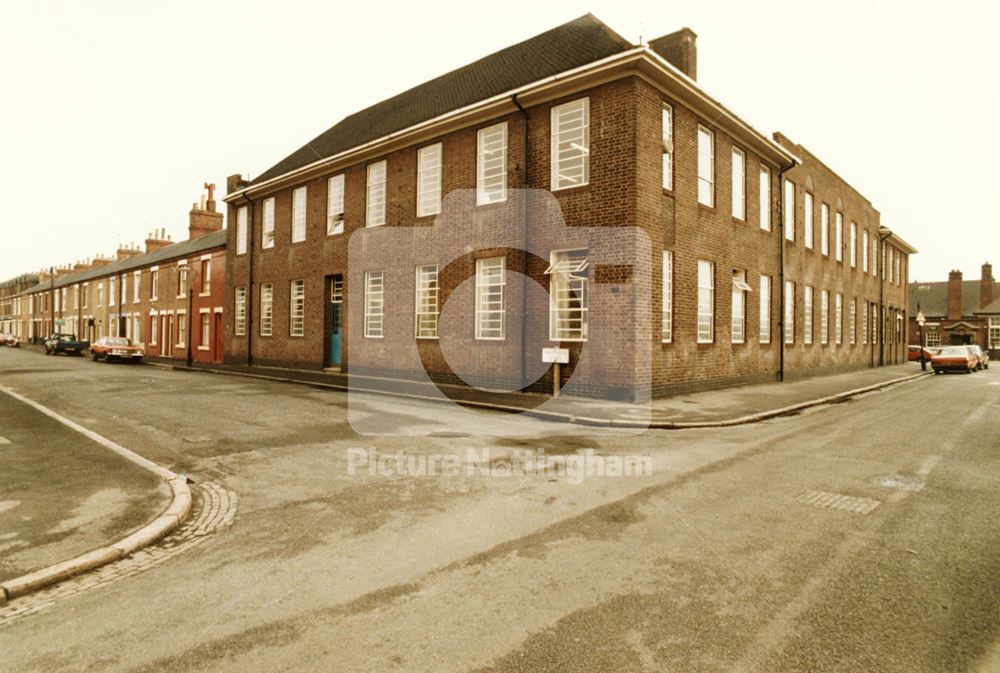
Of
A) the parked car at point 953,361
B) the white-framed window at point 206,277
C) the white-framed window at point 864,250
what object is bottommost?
the parked car at point 953,361

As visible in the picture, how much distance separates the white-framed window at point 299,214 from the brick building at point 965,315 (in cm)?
6687

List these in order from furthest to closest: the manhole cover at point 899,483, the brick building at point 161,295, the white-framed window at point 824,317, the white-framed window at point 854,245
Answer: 1. the brick building at point 161,295
2. the white-framed window at point 854,245
3. the white-framed window at point 824,317
4. the manhole cover at point 899,483

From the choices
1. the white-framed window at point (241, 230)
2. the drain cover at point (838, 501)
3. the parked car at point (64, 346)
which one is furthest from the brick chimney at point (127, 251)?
the drain cover at point (838, 501)

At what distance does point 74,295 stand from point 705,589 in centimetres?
6964

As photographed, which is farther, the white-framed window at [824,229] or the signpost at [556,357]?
the white-framed window at [824,229]

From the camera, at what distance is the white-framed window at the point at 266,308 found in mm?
26516

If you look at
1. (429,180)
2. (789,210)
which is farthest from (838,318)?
(429,180)

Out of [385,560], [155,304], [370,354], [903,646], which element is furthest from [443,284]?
[155,304]

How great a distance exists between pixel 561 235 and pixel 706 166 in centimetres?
547

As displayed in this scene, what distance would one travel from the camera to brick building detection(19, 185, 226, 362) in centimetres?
3256

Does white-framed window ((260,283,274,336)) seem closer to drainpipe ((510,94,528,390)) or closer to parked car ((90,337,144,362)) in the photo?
parked car ((90,337,144,362))

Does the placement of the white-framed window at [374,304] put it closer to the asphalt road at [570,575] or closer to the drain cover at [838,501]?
the asphalt road at [570,575]

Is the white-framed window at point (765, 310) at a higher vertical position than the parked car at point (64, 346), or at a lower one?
higher

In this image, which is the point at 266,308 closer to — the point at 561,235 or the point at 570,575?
the point at 561,235
